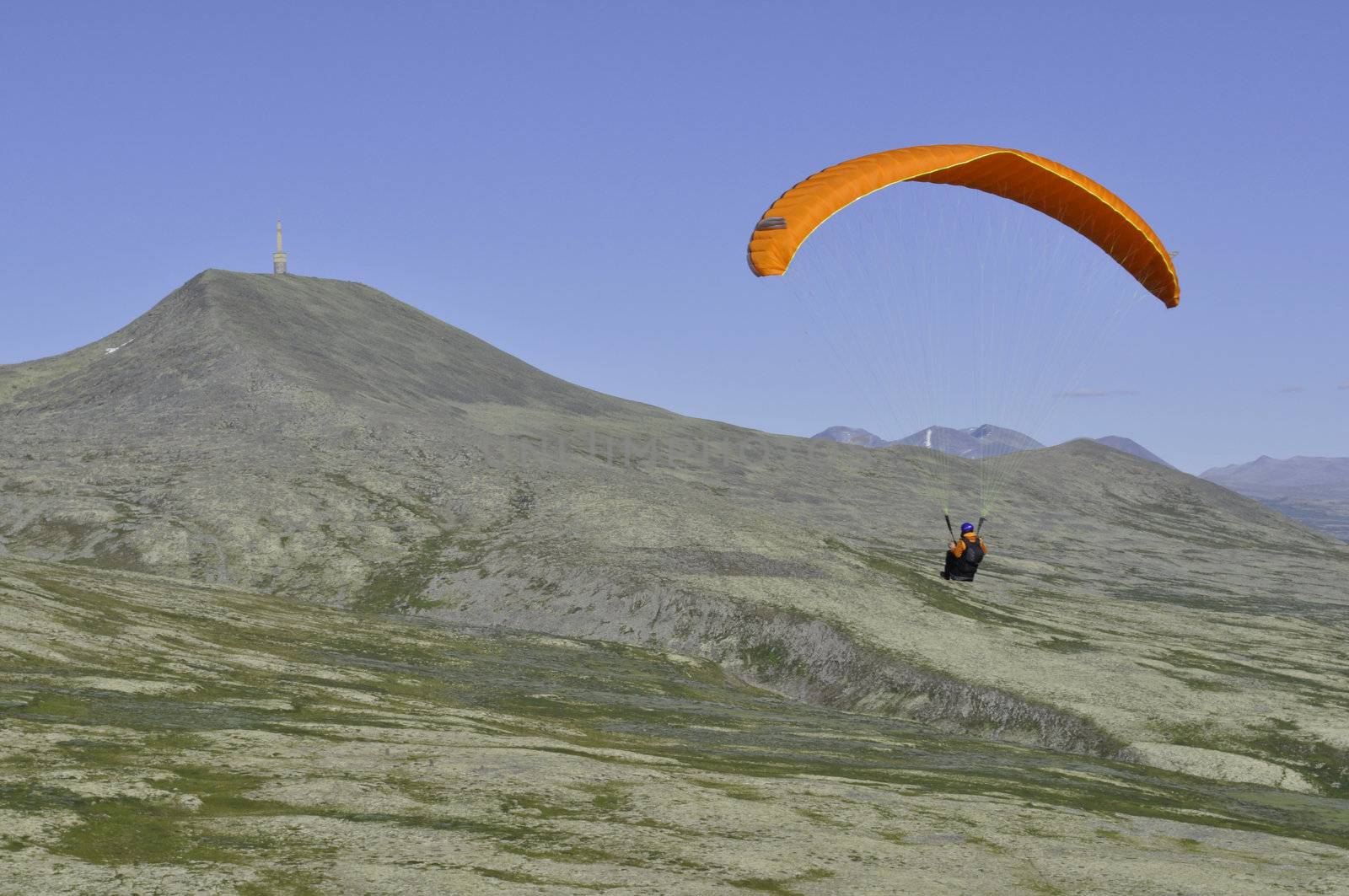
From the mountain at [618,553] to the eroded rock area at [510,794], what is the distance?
651 cm

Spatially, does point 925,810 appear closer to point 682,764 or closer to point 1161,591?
point 682,764

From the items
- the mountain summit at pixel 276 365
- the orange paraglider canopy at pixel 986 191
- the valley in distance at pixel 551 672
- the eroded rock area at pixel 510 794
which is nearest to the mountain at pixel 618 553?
the valley in distance at pixel 551 672

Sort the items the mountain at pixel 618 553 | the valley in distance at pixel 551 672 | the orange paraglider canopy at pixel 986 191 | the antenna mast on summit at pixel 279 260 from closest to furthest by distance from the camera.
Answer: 1. the valley in distance at pixel 551 672
2. the orange paraglider canopy at pixel 986 191
3. the mountain at pixel 618 553
4. the antenna mast on summit at pixel 279 260

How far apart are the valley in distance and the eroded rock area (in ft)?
0.51

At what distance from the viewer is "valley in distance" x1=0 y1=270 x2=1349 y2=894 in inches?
929

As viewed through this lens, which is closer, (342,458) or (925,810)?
(925,810)

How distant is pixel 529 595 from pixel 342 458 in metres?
32.1

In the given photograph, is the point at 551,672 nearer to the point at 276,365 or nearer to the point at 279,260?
the point at 276,365

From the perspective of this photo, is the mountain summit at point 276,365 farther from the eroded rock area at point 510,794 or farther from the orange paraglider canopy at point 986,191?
the orange paraglider canopy at point 986,191

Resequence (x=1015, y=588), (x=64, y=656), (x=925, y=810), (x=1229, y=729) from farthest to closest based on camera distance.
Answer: (x=1015, y=588), (x=1229, y=729), (x=64, y=656), (x=925, y=810)

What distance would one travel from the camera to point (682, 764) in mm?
33688

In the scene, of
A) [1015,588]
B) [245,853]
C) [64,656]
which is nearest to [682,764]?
[245,853]

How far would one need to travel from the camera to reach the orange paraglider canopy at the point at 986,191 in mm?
34875

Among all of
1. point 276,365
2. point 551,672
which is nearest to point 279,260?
point 276,365
